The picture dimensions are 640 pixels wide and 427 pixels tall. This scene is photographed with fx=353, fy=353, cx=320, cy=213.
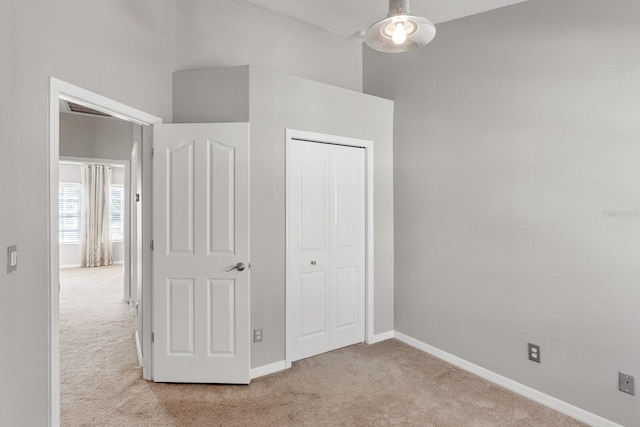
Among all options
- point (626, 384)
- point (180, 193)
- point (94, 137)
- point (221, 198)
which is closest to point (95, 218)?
point (94, 137)

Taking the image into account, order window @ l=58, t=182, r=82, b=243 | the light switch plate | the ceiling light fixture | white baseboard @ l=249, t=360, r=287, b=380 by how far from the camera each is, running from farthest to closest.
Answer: window @ l=58, t=182, r=82, b=243, white baseboard @ l=249, t=360, r=287, b=380, the ceiling light fixture, the light switch plate

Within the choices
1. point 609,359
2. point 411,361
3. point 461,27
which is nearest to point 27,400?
point 411,361

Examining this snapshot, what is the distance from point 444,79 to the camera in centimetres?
321

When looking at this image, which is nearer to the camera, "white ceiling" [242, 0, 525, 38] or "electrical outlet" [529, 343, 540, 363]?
"electrical outlet" [529, 343, 540, 363]

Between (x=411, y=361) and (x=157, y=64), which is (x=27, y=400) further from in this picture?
(x=411, y=361)

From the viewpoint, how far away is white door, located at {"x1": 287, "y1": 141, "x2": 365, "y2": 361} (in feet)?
10.4

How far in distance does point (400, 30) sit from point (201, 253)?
205cm

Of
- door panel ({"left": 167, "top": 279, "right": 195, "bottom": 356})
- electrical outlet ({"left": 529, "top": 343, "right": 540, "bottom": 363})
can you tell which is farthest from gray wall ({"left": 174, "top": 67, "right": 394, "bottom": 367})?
electrical outlet ({"left": 529, "top": 343, "right": 540, "bottom": 363})

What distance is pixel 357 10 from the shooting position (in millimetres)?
3305

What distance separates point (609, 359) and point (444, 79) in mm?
2463

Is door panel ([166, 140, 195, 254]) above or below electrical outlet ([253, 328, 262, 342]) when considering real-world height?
above

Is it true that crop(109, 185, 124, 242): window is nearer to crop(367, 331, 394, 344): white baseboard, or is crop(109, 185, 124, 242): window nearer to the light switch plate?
crop(367, 331, 394, 344): white baseboard

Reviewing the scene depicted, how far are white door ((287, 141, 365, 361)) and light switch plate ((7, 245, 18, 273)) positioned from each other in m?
Result: 1.86

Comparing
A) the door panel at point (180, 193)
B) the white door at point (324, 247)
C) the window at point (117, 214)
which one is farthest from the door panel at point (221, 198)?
the window at point (117, 214)
